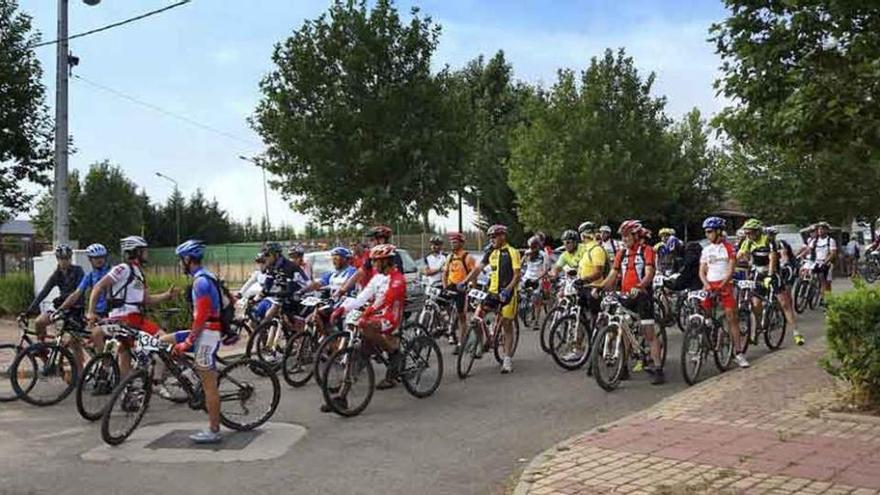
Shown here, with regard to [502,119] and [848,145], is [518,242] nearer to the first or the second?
[502,119]

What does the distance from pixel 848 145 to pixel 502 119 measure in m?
41.1

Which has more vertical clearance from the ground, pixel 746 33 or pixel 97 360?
pixel 746 33

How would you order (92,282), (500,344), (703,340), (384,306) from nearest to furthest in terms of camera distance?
(384,306) → (92,282) → (703,340) → (500,344)

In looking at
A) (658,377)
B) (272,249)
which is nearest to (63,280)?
(272,249)

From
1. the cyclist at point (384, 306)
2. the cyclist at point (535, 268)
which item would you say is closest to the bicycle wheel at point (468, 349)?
the cyclist at point (384, 306)

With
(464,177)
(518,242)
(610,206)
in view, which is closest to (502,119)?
(518,242)

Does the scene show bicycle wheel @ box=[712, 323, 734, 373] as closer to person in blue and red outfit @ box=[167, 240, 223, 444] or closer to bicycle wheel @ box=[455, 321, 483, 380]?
bicycle wheel @ box=[455, 321, 483, 380]

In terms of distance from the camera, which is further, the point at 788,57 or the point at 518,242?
the point at 518,242

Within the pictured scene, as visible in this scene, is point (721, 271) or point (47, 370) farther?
point (721, 271)

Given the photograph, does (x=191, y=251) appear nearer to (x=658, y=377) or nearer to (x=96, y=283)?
(x=96, y=283)

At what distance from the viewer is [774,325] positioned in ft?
41.6

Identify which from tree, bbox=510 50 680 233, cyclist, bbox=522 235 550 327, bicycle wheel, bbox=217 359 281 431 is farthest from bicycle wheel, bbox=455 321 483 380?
tree, bbox=510 50 680 233

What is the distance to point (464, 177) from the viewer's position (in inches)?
1081

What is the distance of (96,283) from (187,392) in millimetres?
2437
